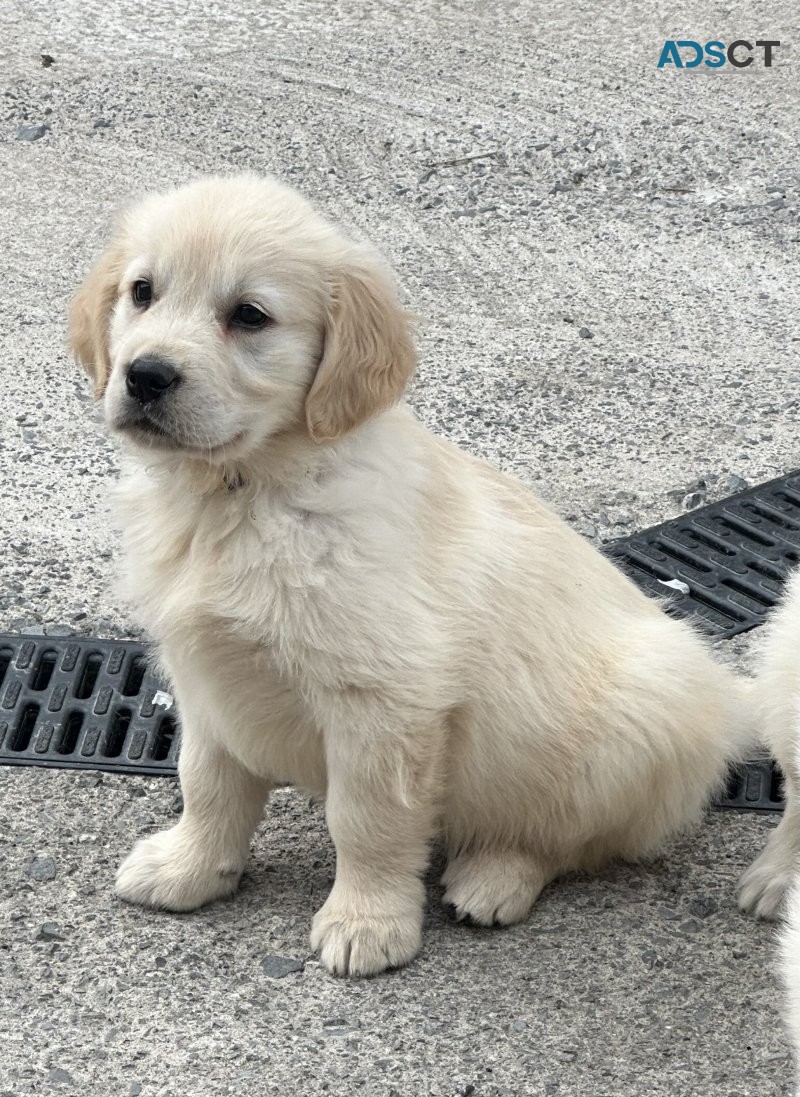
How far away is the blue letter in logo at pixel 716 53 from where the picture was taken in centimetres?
763

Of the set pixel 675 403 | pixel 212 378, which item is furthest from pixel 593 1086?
pixel 675 403

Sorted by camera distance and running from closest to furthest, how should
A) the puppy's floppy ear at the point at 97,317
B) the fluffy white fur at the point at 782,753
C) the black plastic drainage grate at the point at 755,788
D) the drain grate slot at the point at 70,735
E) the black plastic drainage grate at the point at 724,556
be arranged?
the puppy's floppy ear at the point at 97,317, the fluffy white fur at the point at 782,753, the black plastic drainage grate at the point at 755,788, the drain grate slot at the point at 70,735, the black plastic drainage grate at the point at 724,556

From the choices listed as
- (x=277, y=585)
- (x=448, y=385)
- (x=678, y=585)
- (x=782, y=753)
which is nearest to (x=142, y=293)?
(x=277, y=585)

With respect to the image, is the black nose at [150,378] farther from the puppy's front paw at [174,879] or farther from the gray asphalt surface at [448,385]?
the gray asphalt surface at [448,385]

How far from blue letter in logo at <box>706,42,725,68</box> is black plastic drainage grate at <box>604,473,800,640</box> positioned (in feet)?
12.5

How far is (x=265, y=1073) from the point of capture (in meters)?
2.65

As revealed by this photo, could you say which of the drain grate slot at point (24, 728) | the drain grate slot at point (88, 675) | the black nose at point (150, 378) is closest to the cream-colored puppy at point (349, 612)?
the black nose at point (150, 378)

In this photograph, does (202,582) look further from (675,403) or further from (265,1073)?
(675,403)

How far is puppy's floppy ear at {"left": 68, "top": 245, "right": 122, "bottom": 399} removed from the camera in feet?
9.26

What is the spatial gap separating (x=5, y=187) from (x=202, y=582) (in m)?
4.27

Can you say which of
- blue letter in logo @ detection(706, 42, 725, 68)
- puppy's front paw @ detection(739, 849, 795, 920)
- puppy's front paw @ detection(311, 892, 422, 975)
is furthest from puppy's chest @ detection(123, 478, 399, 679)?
blue letter in logo @ detection(706, 42, 725, 68)

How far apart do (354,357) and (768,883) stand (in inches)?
55.9

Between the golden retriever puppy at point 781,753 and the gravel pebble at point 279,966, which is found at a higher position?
the golden retriever puppy at point 781,753

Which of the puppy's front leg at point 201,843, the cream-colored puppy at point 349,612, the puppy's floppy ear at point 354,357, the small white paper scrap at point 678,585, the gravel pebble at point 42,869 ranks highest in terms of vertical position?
the puppy's floppy ear at point 354,357
